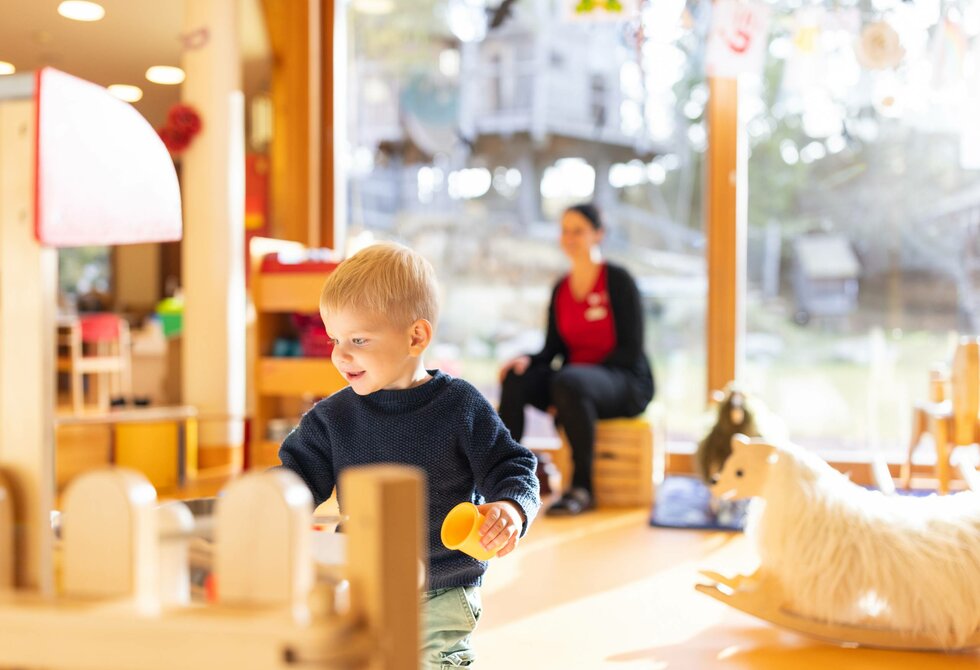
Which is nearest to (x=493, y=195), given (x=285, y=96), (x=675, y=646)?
(x=285, y=96)

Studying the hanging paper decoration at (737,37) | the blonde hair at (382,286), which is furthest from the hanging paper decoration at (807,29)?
the blonde hair at (382,286)

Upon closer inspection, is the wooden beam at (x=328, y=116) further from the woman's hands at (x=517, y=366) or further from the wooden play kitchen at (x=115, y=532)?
the wooden play kitchen at (x=115, y=532)

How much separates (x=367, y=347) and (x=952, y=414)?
256 centimetres

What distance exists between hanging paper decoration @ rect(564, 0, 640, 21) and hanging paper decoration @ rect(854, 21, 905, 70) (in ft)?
2.92

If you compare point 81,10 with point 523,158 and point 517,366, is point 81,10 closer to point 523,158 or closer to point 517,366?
point 523,158

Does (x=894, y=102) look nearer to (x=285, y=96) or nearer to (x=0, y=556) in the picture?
(x=285, y=96)

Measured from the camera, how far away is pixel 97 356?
22.0 ft

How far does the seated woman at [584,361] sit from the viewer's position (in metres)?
3.44

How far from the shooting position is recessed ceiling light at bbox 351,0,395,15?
4520mm

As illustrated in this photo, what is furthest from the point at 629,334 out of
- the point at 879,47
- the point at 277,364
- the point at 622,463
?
the point at 879,47

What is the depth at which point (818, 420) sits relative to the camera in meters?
4.12

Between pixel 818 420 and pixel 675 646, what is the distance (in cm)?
232

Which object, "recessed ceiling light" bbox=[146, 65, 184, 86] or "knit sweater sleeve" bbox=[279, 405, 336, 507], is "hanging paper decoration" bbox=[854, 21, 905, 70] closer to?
"recessed ceiling light" bbox=[146, 65, 184, 86]

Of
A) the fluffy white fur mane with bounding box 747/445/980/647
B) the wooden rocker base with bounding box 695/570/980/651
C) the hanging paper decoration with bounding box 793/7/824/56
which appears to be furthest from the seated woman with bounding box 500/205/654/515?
the fluffy white fur mane with bounding box 747/445/980/647
